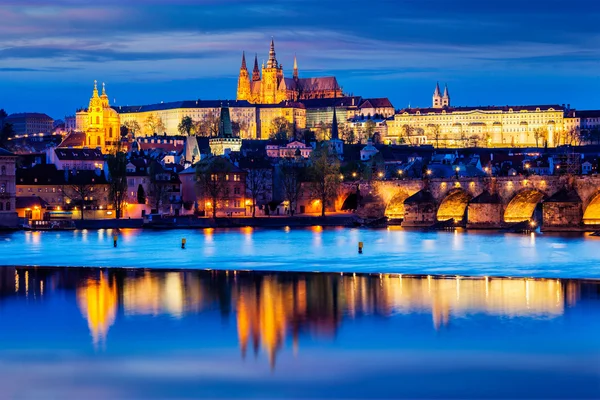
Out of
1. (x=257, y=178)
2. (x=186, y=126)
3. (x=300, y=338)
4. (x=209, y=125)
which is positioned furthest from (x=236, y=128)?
(x=300, y=338)

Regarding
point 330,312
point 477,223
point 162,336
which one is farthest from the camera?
point 477,223

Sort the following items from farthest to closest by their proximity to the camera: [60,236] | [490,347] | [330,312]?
[60,236] < [330,312] < [490,347]

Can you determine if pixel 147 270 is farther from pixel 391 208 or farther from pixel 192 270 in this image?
pixel 391 208

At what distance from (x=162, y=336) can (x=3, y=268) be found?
14.6 meters

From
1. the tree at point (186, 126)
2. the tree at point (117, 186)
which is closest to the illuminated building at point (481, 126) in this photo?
the tree at point (186, 126)

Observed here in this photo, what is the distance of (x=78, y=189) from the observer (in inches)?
2704

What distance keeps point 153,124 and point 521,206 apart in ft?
459

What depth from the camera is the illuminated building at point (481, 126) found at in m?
185

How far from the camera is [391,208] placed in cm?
6862

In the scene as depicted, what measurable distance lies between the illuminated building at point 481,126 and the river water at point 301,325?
145 metres

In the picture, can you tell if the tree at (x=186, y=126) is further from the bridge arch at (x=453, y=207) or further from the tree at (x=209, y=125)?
the bridge arch at (x=453, y=207)

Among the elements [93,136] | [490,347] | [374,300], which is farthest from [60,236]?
[93,136]

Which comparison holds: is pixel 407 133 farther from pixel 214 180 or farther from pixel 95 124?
pixel 214 180

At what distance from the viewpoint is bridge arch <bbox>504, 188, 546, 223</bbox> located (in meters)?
59.1
